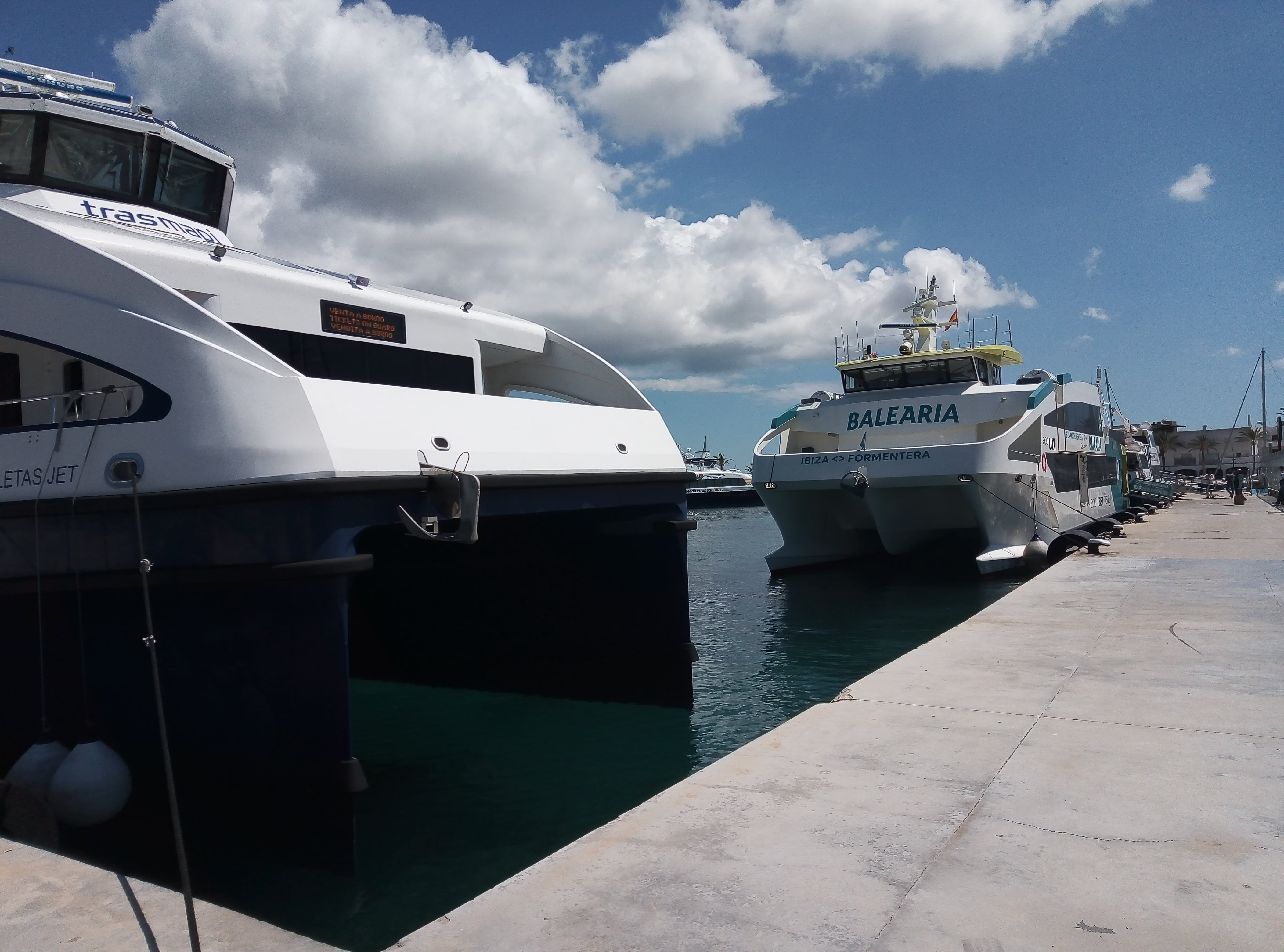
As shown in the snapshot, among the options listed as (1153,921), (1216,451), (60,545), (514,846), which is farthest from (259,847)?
(1216,451)

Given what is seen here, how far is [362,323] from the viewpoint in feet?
20.7

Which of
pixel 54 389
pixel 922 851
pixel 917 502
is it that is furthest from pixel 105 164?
pixel 917 502

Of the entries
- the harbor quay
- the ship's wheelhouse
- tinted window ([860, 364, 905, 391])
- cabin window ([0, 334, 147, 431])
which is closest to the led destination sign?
cabin window ([0, 334, 147, 431])

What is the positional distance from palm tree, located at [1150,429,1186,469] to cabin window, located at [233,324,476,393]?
3910 inches

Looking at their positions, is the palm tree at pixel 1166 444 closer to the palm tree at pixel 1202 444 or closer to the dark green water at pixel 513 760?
the palm tree at pixel 1202 444

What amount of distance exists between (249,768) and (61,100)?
217 inches

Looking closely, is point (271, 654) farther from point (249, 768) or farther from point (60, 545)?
point (60, 545)

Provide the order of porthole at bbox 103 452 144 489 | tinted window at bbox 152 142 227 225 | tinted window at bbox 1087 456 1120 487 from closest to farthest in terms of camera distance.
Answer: porthole at bbox 103 452 144 489 < tinted window at bbox 152 142 227 225 < tinted window at bbox 1087 456 1120 487

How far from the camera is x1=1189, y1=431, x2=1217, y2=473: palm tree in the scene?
10081cm

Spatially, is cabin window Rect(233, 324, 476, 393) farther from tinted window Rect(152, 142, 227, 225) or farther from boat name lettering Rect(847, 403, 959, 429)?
boat name lettering Rect(847, 403, 959, 429)

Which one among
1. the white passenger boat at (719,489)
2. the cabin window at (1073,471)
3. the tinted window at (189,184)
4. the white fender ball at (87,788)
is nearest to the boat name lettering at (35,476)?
the white fender ball at (87,788)

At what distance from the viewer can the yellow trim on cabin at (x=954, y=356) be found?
56.0 ft

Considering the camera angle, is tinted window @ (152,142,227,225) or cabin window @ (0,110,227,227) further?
tinted window @ (152,142,227,225)

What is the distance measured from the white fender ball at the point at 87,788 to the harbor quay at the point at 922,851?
903mm
